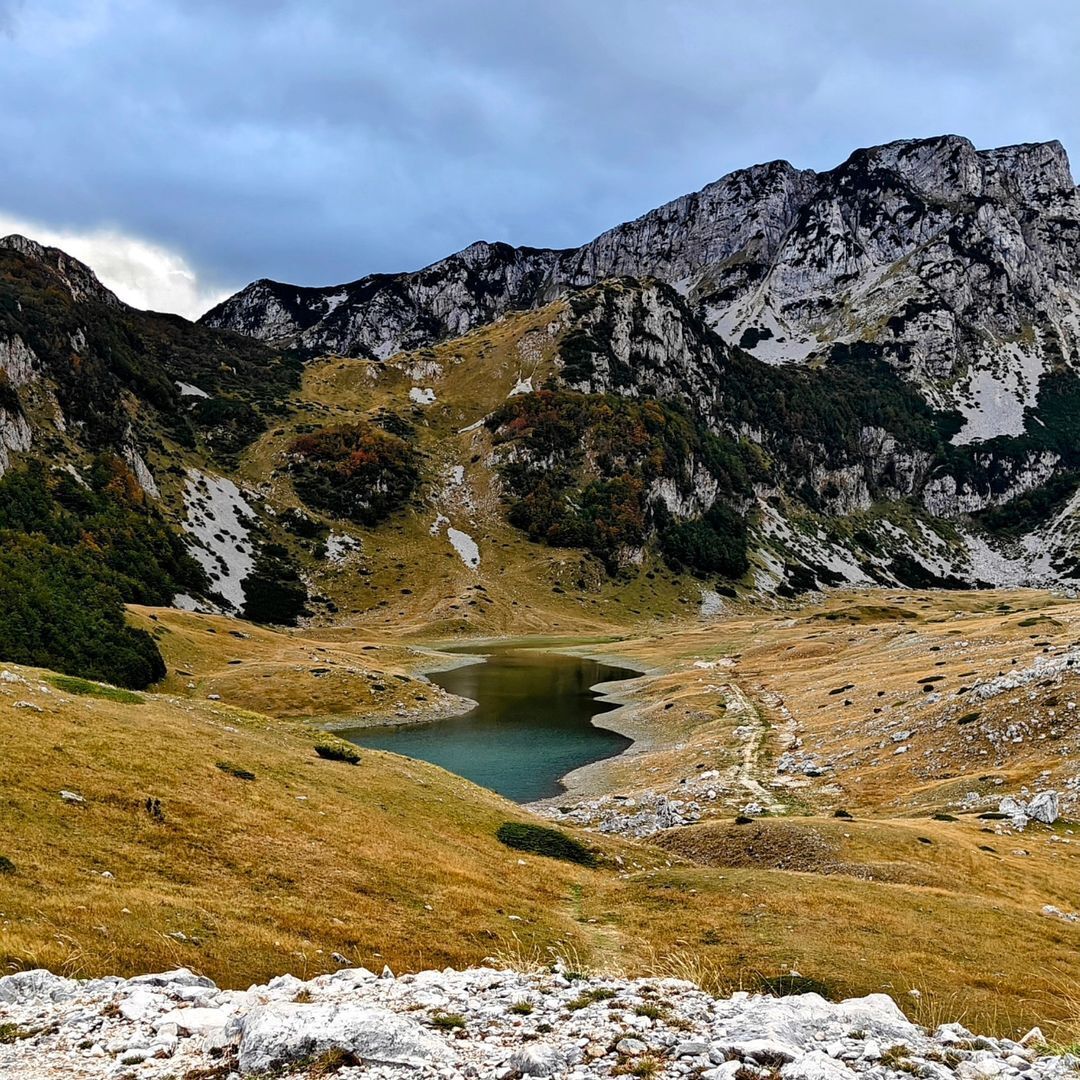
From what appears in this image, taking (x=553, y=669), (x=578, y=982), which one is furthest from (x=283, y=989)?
(x=553, y=669)

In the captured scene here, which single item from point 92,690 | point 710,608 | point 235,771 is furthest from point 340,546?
point 235,771

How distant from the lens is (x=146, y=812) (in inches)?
762

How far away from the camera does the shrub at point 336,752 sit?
34.1 meters

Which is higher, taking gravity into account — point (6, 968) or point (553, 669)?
point (6, 968)

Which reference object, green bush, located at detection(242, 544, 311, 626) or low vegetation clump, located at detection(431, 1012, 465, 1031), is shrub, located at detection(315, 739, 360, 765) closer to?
low vegetation clump, located at detection(431, 1012, 465, 1031)

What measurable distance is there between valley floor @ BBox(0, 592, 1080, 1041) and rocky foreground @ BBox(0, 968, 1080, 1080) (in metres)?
2.20

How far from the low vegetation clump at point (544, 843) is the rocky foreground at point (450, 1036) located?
1620 centimetres

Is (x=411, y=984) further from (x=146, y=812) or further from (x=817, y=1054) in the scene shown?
(x=146, y=812)

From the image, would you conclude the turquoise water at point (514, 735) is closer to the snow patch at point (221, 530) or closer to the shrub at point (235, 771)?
the shrub at point (235, 771)

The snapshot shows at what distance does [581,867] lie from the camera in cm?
2716

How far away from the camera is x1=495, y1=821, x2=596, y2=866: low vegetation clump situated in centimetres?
→ 2786

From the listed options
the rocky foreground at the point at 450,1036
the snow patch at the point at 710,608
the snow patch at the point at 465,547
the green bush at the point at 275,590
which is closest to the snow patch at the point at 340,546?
the green bush at the point at 275,590

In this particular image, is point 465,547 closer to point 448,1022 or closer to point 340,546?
point 340,546

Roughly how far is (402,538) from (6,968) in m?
183
